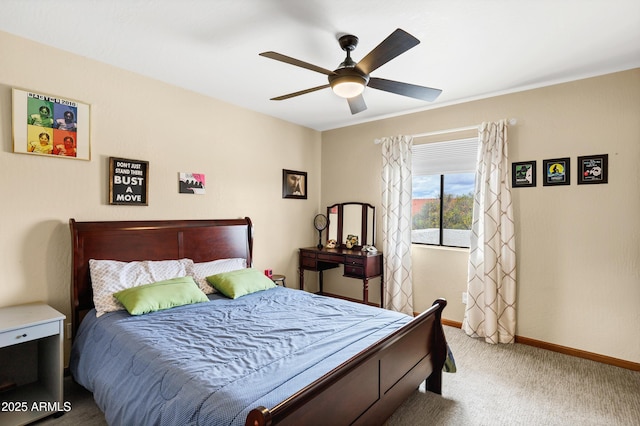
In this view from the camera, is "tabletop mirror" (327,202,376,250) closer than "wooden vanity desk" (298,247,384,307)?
No

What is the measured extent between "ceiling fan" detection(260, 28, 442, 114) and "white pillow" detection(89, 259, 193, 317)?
2.03 metres

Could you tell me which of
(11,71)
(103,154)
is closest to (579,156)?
(103,154)

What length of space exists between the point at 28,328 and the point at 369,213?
358cm

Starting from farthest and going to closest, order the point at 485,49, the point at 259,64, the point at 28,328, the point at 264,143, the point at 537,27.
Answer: the point at 264,143, the point at 259,64, the point at 485,49, the point at 537,27, the point at 28,328

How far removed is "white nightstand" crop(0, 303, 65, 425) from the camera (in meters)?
2.08

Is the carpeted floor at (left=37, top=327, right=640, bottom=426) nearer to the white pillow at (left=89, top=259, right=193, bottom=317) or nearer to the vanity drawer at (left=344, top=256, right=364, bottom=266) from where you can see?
the white pillow at (left=89, top=259, right=193, bottom=317)

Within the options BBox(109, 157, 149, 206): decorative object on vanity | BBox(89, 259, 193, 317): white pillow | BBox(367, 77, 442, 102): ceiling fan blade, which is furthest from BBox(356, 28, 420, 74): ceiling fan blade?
BBox(89, 259, 193, 317): white pillow

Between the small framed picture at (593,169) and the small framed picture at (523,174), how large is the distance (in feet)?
1.22

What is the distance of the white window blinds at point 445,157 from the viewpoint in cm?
379

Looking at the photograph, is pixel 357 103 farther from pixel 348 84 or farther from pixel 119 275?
pixel 119 275

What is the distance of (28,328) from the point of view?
2076 millimetres

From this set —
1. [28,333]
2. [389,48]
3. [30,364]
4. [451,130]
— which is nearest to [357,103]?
[389,48]

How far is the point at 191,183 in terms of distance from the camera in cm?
350

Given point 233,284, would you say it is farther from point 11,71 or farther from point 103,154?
point 11,71
